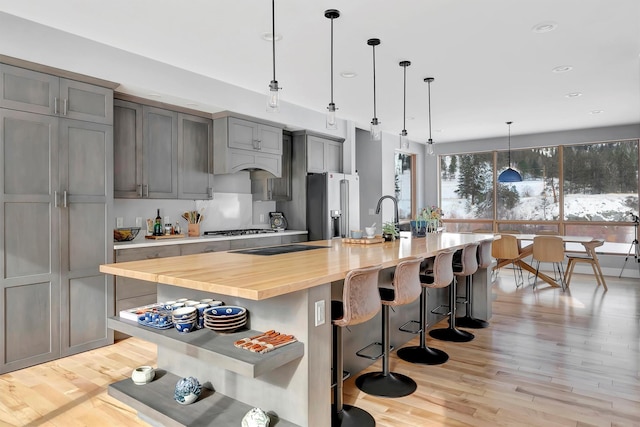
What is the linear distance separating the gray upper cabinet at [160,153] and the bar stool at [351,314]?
2.73 m

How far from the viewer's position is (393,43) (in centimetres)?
371

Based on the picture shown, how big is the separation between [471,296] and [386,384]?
2003 millimetres

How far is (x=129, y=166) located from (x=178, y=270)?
2419 mm

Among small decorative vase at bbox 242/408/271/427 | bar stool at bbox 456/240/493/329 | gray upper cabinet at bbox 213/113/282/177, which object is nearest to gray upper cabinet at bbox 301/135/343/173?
gray upper cabinet at bbox 213/113/282/177

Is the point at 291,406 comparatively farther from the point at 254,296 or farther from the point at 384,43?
the point at 384,43

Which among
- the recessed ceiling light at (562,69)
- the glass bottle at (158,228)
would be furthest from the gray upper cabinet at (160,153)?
the recessed ceiling light at (562,69)

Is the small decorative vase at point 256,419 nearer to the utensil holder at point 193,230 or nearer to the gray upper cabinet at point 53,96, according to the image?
the gray upper cabinet at point 53,96

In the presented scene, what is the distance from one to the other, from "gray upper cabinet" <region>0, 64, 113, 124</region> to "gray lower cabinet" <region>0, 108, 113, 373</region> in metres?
0.07

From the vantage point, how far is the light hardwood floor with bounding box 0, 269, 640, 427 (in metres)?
2.47

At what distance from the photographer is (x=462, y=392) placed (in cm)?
279

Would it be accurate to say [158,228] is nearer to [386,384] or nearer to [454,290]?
[386,384]

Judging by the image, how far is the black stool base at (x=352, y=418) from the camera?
2.36 meters

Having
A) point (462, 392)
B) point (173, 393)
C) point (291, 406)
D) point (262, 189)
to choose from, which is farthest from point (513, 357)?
point (262, 189)

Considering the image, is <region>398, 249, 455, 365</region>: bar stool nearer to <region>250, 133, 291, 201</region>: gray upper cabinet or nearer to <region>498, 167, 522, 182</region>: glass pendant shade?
<region>250, 133, 291, 201</region>: gray upper cabinet
